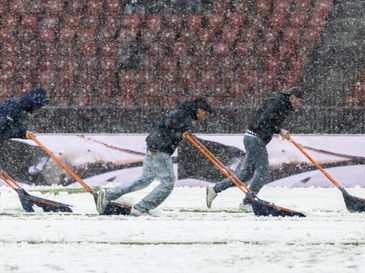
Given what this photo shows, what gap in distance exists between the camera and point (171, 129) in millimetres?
8148

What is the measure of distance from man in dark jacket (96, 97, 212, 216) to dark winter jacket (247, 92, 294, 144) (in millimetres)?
1299

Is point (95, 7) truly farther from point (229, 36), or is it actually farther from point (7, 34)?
point (229, 36)


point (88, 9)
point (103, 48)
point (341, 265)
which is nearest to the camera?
point (341, 265)

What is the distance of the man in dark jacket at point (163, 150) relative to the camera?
26.7 ft

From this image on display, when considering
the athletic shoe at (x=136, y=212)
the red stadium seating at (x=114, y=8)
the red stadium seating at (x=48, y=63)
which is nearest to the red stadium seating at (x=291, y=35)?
the red stadium seating at (x=114, y=8)

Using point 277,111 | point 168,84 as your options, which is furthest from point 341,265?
point 168,84

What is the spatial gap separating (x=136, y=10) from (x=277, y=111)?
454 inches

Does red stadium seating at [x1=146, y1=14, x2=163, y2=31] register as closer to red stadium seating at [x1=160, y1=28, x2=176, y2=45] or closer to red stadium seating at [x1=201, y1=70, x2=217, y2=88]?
red stadium seating at [x1=160, y1=28, x2=176, y2=45]

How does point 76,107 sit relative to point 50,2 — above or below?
below

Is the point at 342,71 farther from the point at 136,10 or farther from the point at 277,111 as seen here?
the point at 277,111

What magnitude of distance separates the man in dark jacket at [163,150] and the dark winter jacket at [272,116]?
130cm

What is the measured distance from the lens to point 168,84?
17125mm

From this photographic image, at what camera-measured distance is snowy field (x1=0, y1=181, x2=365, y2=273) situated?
15.6 feet

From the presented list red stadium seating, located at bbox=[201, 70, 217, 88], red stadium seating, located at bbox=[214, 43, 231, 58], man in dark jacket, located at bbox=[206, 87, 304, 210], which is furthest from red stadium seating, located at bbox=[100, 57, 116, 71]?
man in dark jacket, located at bbox=[206, 87, 304, 210]
